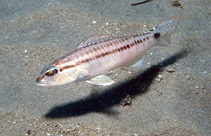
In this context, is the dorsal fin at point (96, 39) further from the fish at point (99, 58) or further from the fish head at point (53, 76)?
the fish head at point (53, 76)

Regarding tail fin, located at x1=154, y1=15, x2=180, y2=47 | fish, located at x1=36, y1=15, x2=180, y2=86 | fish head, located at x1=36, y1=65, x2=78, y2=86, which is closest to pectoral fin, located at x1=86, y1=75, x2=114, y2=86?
fish, located at x1=36, y1=15, x2=180, y2=86

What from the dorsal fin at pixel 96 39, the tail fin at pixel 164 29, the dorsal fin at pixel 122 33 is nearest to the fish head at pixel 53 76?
the dorsal fin at pixel 96 39

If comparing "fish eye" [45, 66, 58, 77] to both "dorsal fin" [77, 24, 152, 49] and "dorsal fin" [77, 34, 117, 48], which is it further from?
"dorsal fin" [77, 24, 152, 49]

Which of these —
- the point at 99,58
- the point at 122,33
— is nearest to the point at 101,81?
the point at 99,58

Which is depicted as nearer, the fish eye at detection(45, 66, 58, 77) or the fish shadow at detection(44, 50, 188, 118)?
the fish eye at detection(45, 66, 58, 77)

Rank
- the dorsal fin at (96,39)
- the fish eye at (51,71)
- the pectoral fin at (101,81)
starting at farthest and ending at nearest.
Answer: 1. the dorsal fin at (96,39)
2. the pectoral fin at (101,81)
3. the fish eye at (51,71)

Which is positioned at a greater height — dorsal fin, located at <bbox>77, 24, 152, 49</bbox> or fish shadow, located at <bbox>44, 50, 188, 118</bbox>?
dorsal fin, located at <bbox>77, 24, 152, 49</bbox>

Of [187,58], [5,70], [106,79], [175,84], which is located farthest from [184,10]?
[5,70]
